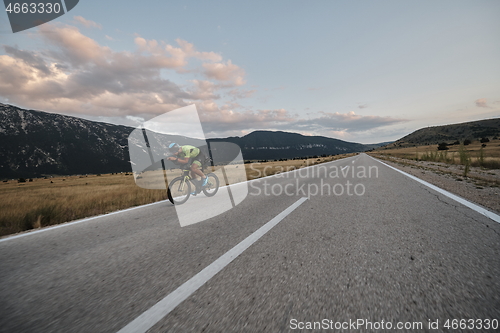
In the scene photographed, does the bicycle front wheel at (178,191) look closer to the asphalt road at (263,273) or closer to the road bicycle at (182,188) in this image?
the road bicycle at (182,188)

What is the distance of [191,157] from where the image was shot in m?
7.62

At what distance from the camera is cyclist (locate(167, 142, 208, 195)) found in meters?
7.16

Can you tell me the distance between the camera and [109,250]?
129 inches

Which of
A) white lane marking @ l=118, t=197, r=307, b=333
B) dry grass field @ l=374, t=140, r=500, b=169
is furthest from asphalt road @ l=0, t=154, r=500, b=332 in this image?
dry grass field @ l=374, t=140, r=500, b=169

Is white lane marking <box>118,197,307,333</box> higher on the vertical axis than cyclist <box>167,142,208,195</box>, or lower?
lower

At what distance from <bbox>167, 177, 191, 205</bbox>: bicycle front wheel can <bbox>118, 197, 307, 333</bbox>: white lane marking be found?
429cm

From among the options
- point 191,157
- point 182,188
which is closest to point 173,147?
point 191,157

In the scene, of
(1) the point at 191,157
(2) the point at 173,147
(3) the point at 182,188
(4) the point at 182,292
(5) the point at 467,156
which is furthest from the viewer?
(5) the point at 467,156

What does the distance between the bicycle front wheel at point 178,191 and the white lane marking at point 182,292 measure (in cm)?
429

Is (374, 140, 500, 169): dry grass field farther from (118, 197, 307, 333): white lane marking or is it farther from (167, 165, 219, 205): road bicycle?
(118, 197, 307, 333): white lane marking

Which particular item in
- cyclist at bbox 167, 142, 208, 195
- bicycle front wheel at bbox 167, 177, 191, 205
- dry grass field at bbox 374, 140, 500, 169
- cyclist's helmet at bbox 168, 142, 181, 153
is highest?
cyclist's helmet at bbox 168, 142, 181, 153

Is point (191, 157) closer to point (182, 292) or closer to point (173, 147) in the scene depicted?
point (173, 147)

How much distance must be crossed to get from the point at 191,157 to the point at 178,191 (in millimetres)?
1286

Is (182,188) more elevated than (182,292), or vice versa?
(182,188)
